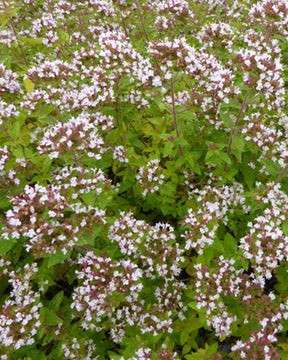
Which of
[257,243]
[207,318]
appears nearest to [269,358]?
[207,318]

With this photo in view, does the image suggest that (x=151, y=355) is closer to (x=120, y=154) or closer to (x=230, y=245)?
(x=230, y=245)

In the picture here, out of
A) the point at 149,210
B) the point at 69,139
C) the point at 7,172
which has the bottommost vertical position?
the point at 7,172

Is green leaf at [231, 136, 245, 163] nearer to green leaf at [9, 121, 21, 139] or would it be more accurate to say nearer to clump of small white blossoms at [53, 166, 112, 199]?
clump of small white blossoms at [53, 166, 112, 199]

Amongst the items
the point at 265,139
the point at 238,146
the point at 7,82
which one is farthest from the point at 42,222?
the point at 265,139

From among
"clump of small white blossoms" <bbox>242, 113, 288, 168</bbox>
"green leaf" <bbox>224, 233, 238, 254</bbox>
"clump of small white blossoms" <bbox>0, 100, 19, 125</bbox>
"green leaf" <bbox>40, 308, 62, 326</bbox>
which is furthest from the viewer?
"clump of small white blossoms" <bbox>0, 100, 19, 125</bbox>

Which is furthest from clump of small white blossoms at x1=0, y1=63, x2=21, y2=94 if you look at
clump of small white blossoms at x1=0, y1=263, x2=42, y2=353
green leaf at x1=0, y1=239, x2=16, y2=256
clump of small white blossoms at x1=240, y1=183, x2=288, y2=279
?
clump of small white blossoms at x1=240, y1=183, x2=288, y2=279

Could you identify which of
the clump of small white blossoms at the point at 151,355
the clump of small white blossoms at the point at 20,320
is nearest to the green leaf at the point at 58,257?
the clump of small white blossoms at the point at 20,320
